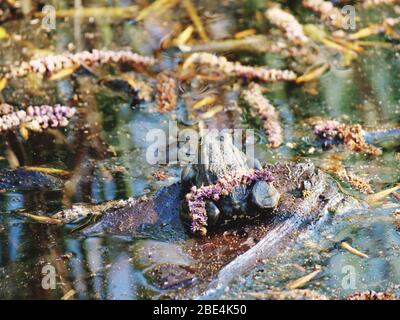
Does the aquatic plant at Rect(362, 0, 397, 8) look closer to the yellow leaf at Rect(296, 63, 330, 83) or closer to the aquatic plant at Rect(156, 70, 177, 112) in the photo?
the yellow leaf at Rect(296, 63, 330, 83)

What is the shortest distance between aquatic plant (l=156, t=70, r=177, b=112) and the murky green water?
5.9 inches

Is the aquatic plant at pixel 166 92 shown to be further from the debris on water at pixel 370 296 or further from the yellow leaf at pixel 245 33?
the debris on water at pixel 370 296

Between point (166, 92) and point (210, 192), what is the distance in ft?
7.61

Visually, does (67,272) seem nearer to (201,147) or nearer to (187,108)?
(201,147)

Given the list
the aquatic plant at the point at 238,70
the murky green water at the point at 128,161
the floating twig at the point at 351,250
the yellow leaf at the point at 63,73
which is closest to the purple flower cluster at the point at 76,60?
the yellow leaf at the point at 63,73

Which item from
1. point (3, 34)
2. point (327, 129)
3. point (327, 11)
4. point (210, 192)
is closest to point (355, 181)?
point (327, 129)

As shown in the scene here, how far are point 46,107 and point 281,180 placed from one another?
105 inches

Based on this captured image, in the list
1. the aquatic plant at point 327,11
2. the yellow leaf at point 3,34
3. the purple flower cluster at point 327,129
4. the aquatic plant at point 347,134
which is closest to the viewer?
the aquatic plant at point 347,134

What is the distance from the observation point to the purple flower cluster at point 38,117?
6602 mm

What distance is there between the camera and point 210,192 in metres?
4.99

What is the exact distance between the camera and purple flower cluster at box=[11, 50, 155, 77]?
737cm

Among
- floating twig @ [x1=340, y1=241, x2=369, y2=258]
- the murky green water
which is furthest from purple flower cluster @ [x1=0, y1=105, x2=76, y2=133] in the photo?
floating twig @ [x1=340, y1=241, x2=369, y2=258]

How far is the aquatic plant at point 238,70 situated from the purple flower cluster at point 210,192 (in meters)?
2.45

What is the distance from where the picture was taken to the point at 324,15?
8.30m
